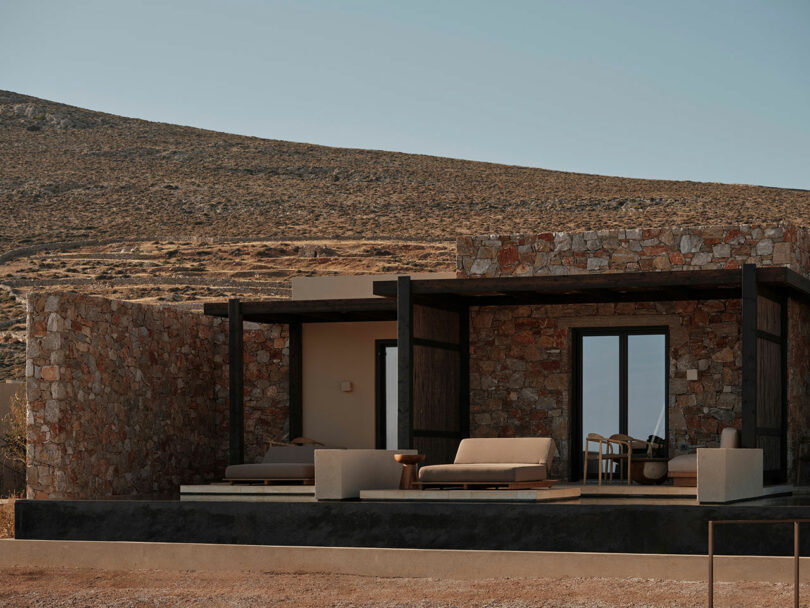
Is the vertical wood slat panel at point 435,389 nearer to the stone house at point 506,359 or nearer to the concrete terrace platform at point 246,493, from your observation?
the stone house at point 506,359

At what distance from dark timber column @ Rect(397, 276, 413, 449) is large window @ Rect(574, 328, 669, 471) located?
2.43m

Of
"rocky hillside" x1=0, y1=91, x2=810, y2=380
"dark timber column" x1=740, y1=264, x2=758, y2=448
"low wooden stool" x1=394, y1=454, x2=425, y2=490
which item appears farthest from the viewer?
"rocky hillside" x1=0, y1=91, x2=810, y2=380

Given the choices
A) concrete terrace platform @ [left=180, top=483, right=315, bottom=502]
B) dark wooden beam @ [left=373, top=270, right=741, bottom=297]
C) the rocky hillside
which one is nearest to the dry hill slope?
the rocky hillside

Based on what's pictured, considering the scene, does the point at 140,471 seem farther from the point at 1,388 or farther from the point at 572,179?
the point at 572,179

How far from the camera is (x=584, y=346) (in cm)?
1353

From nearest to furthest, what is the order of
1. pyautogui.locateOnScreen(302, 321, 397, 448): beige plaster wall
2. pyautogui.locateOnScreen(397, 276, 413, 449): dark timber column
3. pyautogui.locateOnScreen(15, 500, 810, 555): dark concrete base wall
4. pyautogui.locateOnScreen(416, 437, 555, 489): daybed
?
pyautogui.locateOnScreen(15, 500, 810, 555): dark concrete base wall, pyautogui.locateOnScreen(416, 437, 555, 489): daybed, pyautogui.locateOnScreen(397, 276, 413, 449): dark timber column, pyautogui.locateOnScreen(302, 321, 397, 448): beige plaster wall

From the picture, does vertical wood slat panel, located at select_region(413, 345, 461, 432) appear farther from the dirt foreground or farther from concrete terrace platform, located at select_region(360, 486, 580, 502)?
the dirt foreground

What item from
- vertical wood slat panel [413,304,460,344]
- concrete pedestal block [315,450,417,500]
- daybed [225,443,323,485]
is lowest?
daybed [225,443,323,485]

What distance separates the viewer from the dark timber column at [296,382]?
15211 mm

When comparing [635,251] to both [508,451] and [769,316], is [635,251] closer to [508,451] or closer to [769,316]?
[769,316]

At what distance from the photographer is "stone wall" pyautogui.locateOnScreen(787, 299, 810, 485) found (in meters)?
12.7

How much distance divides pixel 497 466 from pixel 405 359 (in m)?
1.99

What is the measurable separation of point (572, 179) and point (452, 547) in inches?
1654

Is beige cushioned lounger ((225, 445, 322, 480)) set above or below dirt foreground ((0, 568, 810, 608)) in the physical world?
above
